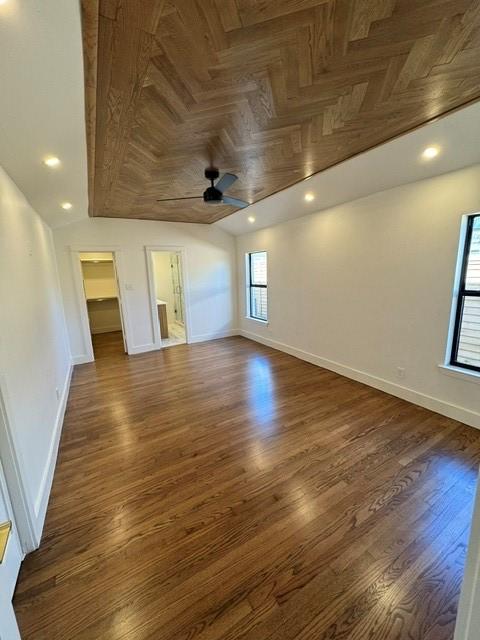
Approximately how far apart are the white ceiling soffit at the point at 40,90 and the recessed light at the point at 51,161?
0.04m

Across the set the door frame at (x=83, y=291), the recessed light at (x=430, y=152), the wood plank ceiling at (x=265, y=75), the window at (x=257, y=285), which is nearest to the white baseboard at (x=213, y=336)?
the window at (x=257, y=285)

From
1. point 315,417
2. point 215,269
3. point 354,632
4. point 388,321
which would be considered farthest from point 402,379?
point 215,269

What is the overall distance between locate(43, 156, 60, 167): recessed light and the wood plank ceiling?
29cm

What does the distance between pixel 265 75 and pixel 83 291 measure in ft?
15.0

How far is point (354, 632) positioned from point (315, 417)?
1692 mm

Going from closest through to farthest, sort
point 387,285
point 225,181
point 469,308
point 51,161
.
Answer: point 51,161 → point 469,308 → point 225,181 → point 387,285

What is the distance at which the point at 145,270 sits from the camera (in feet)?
16.9

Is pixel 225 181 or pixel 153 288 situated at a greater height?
pixel 225 181

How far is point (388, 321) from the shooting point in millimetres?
3137

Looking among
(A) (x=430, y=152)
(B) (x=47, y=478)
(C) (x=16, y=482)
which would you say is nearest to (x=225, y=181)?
(A) (x=430, y=152)

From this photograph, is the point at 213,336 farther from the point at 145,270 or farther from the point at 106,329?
the point at 106,329

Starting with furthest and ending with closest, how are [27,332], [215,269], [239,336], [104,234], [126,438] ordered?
[239,336], [215,269], [104,234], [126,438], [27,332]

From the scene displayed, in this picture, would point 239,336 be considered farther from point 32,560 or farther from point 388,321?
point 32,560

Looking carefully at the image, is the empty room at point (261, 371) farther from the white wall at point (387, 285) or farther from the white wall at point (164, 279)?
the white wall at point (164, 279)
